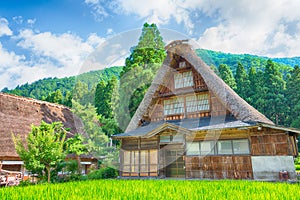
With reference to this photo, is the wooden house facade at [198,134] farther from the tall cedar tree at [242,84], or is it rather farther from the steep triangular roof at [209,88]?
the tall cedar tree at [242,84]

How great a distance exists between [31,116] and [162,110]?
9.24 m

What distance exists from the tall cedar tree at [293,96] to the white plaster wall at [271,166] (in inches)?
655

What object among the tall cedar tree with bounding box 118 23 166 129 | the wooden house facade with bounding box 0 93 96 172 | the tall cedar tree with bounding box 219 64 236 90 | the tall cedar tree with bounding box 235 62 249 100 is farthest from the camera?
the tall cedar tree with bounding box 219 64 236 90

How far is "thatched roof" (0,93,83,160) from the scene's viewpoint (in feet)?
39.5

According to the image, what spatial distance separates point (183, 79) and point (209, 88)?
1944 mm

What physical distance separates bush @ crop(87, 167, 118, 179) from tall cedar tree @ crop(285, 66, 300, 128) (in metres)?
19.1

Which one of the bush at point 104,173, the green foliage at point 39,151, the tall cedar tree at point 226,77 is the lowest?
the bush at point 104,173

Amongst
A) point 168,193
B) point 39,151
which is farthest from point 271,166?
point 39,151

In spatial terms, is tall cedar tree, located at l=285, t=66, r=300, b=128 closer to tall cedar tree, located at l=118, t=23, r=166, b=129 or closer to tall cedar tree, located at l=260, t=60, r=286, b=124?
tall cedar tree, located at l=260, t=60, r=286, b=124

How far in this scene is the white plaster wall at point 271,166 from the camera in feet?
28.6

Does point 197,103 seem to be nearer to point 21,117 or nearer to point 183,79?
point 183,79

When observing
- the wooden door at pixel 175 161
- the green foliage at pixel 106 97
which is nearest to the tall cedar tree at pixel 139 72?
the green foliage at pixel 106 97

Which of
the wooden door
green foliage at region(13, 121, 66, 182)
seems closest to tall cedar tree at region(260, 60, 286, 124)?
the wooden door

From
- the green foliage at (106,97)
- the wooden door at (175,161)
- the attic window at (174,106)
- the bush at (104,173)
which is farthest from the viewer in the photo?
the green foliage at (106,97)
